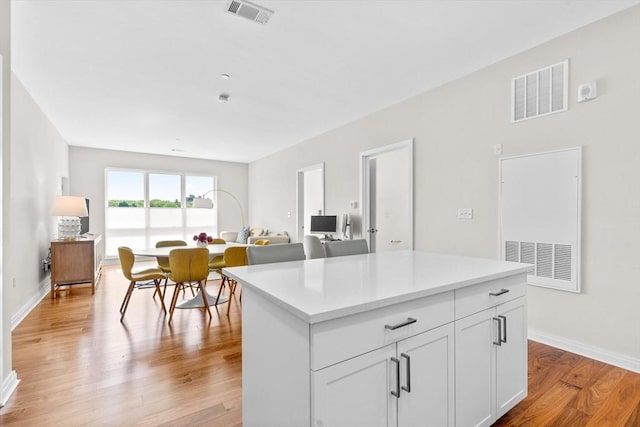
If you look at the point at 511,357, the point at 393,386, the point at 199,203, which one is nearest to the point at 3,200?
the point at 393,386

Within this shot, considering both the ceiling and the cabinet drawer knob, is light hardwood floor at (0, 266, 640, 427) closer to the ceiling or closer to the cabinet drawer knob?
the cabinet drawer knob

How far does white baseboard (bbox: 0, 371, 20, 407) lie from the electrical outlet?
4016mm

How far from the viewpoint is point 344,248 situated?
2.53 m

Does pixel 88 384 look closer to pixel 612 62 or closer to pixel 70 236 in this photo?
pixel 70 236

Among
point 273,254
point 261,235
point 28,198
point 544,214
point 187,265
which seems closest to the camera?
point 273,254

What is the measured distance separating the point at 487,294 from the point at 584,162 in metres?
1.84

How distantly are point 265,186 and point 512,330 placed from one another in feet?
23.1

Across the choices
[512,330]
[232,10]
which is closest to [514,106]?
[512,330]

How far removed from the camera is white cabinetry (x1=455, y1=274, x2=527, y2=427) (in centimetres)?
148

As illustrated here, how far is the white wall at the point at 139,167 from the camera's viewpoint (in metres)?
7.16

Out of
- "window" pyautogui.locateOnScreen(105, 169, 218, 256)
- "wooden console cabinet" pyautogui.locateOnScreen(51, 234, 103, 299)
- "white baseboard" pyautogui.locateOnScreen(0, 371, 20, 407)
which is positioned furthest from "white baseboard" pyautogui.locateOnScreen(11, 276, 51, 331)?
"window" pyautogui.locateOnScreen(105, 169, 218, 256)

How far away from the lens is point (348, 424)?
109 centimetres

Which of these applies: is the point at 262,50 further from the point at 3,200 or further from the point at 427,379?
the point at 427,379

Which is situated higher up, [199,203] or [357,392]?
[199,203]
